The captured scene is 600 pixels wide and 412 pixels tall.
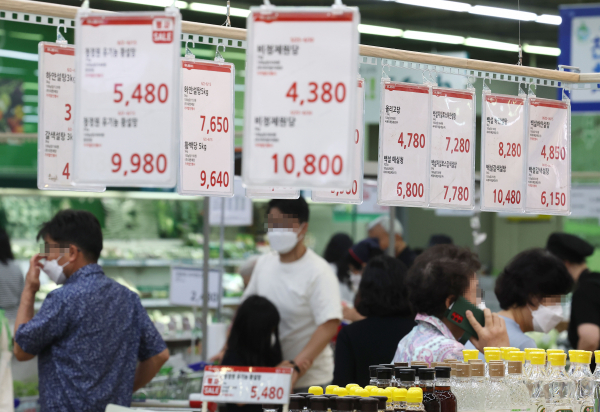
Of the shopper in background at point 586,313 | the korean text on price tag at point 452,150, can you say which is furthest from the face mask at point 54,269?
the shopper in background at point 586,313

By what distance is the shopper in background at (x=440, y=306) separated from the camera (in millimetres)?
2578

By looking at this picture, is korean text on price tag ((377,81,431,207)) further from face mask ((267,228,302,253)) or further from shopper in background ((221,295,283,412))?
face mask ((267,228,302,253))

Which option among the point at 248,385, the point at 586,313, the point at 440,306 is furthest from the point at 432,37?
the point at 248,385

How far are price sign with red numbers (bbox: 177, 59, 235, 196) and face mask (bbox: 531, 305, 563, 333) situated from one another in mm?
1866

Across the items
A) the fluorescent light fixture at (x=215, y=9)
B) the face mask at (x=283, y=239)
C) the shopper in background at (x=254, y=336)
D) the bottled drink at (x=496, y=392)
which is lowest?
the shopper in background at (x=254, y=336)

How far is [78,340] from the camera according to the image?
293cm

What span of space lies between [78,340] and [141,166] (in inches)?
64.8

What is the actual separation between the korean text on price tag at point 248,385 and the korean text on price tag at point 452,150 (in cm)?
88

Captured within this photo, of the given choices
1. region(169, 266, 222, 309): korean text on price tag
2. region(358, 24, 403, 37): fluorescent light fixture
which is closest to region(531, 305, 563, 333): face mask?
region(169, 266, 222, 309): korean text on price tag

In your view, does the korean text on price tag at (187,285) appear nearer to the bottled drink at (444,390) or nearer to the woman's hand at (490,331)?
the woman's hand at (490,331)

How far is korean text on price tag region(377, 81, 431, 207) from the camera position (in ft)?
6.86

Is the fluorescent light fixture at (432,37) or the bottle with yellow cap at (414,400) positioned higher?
the fluorescent light fixture at (432,37)

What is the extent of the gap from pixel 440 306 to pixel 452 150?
30.9 inches

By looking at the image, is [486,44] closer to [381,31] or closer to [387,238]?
[381,31]
